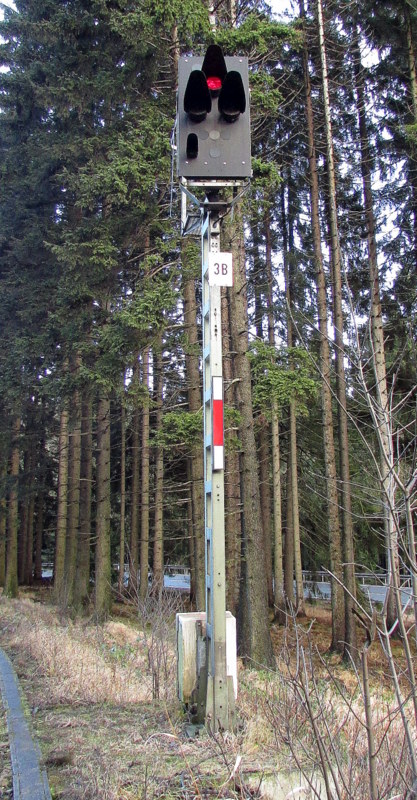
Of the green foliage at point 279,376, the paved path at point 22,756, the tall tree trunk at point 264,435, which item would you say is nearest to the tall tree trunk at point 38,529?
the tall tree trunk at point 264,435

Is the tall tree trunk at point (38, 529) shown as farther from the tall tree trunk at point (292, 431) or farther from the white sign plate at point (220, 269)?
the white sign plate at point (220, 269)

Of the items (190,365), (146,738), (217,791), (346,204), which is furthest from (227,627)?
(346,204)

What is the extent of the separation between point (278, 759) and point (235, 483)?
9393 millimetres

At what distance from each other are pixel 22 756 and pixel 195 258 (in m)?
8.51

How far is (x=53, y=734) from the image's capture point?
4160mm

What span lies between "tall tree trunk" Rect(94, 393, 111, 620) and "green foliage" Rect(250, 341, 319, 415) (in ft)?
18.0

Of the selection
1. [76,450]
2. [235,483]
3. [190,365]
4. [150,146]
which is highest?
[150,146]

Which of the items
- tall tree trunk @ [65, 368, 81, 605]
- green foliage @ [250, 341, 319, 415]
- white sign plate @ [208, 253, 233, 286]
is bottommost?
tall tree trunk @ [65, 368, 81, 605]

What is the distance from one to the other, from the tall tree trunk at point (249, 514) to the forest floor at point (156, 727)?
2.27m

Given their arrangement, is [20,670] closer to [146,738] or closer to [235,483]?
[146,738]

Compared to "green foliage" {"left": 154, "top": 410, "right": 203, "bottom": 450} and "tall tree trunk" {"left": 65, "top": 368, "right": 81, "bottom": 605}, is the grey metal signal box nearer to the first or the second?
"green foliage" {"left": 154, "top": 410, "right": 203, "bottom": 450}

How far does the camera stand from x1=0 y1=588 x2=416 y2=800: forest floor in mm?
2867

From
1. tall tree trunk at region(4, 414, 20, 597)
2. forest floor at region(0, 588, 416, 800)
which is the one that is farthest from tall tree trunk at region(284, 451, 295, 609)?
forest floor at region(0, 588, 416, 800)

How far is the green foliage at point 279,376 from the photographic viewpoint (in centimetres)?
986
